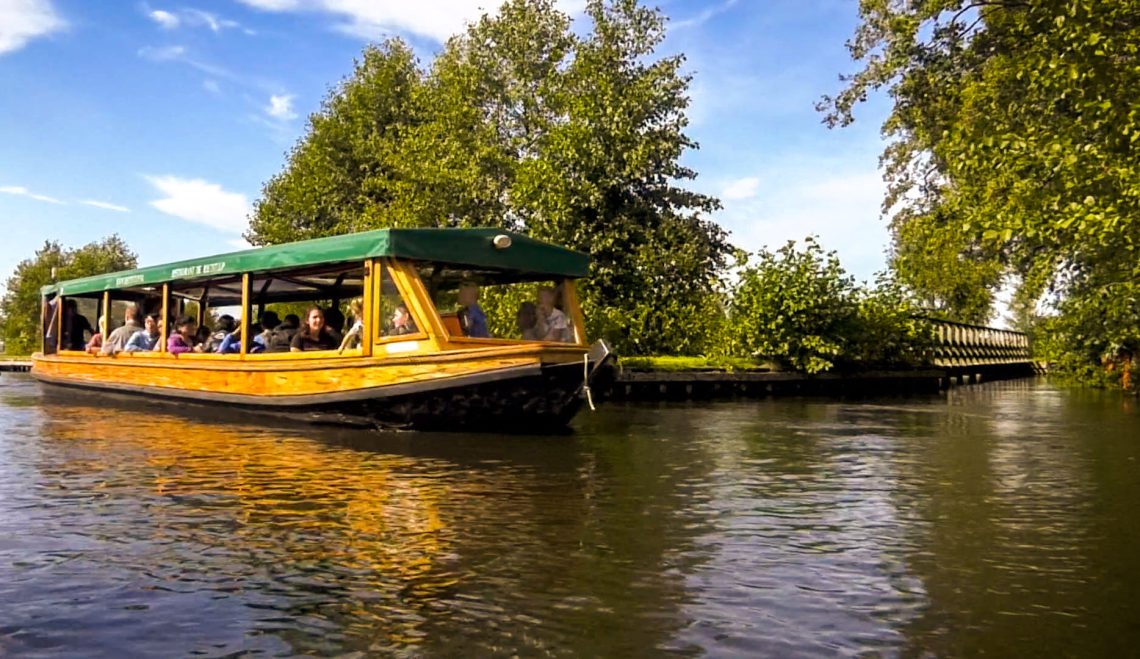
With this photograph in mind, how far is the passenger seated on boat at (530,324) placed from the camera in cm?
1415

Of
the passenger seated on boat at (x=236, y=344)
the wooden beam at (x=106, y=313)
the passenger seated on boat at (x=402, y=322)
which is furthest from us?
the wooden beam at (x=106, y=313)

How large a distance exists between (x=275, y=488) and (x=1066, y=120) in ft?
52.7

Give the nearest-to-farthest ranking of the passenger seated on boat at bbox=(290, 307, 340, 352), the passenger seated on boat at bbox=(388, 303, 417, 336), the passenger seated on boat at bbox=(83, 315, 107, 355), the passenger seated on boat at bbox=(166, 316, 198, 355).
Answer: the passenger seated on boat at bbox=(388, 303, 417, 336)
the passenger seated on boat at bbox=(290, 307, 340, 352)
the passenger seated on boat at bbox=(166, 316, 198, 355)
the passenger seated on boat at bbox=(83, 315, 107, 355)

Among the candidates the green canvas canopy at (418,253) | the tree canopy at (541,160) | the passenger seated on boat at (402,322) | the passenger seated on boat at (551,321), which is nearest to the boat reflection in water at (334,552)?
the passenger seated on boat at (402,322)

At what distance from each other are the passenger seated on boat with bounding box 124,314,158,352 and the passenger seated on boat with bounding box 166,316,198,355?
3.23ft

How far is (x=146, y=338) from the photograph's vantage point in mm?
18344

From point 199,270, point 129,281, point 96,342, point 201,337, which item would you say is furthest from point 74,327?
point 199,270

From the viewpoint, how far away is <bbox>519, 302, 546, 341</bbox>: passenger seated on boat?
1415cm

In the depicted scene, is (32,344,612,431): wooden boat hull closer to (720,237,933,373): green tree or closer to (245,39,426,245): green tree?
(720,237,933,373): green tree

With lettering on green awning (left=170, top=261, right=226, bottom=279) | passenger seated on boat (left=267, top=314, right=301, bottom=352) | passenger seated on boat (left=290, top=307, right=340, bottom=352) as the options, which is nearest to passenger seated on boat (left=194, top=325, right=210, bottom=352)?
lettering on green awning (left=170, top=261, right=226, bottom=279)

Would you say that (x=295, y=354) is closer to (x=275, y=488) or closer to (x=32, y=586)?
(x=275, y=488)

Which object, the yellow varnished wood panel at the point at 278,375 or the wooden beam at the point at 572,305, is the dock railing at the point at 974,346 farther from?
the yellow varnished wood panel at the point at 278,375

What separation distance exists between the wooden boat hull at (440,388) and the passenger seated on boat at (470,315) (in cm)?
157

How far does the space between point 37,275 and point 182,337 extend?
159 feet
